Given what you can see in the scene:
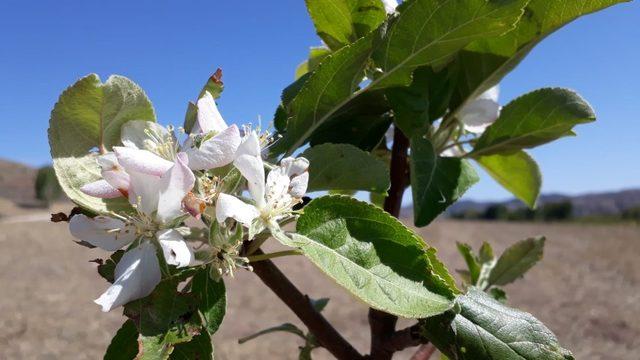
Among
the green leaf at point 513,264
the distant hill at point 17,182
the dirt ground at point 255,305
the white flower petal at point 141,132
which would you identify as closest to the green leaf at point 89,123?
the white flower petal at point 141,132

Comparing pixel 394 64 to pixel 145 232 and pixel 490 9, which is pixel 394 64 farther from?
pixel 145 232

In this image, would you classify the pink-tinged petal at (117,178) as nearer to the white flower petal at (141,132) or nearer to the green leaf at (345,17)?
the white flower petal at (141,132)

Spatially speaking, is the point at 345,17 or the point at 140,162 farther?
the point at 345,17

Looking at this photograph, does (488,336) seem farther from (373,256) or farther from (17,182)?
(17,182)

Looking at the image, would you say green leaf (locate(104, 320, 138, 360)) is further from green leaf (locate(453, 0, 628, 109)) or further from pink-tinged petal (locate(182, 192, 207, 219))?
green leaf (locate(453, 0, 628, 109))

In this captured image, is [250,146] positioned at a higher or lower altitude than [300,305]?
higher

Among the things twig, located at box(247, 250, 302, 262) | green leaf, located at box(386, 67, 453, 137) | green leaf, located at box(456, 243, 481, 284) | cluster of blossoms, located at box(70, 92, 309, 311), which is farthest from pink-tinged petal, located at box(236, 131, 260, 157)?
green leaf, located at box(456, 243, 481, 284)

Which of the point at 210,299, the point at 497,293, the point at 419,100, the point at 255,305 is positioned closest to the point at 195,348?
the point at 210,299
